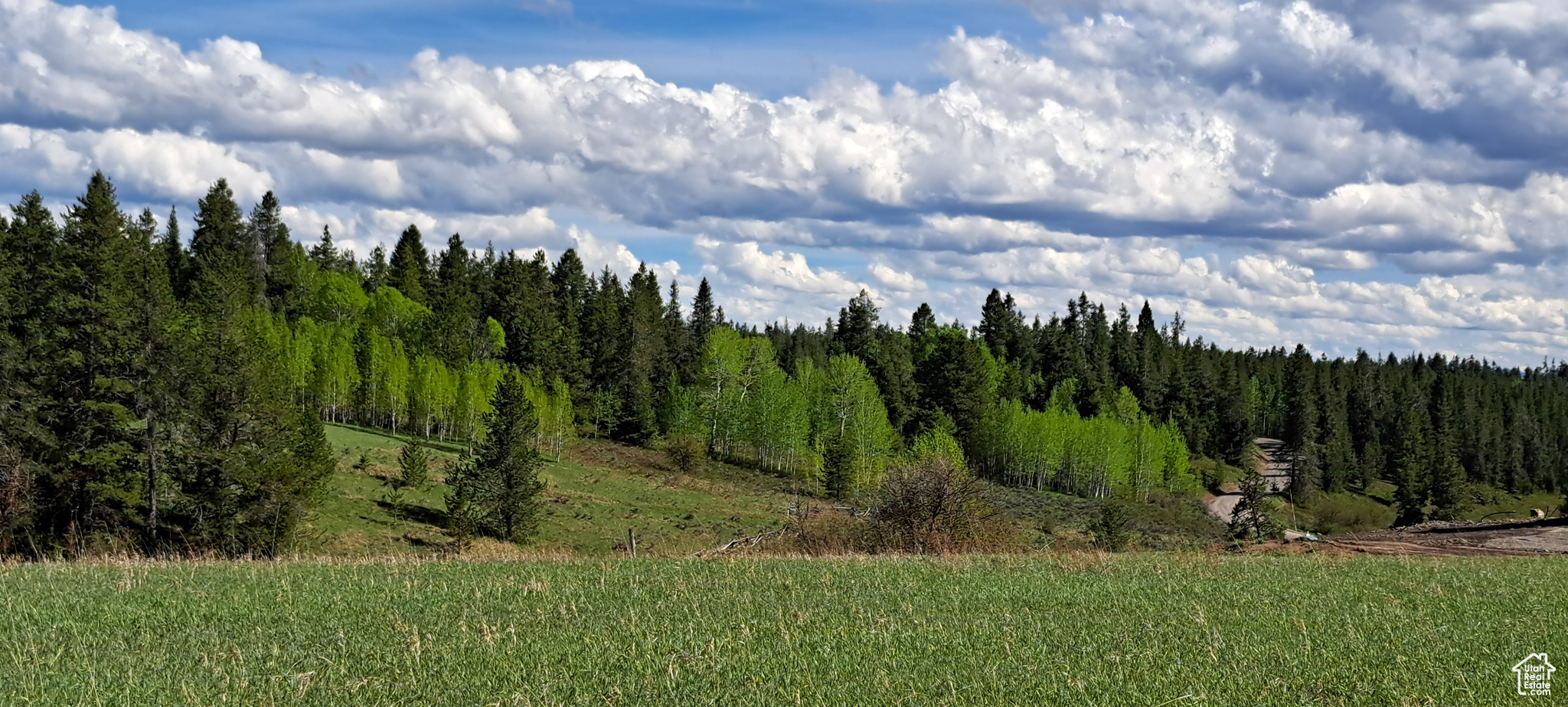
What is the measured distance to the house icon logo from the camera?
9734 millimetres

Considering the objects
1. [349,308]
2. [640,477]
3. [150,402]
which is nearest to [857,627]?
[150,402]

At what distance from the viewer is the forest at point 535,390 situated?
37.8 meters

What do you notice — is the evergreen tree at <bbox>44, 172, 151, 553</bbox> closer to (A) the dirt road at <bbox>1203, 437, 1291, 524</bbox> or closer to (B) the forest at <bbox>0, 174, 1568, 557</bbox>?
(B) the forest at <bbox>0, 174, 1568, 557</bbox>

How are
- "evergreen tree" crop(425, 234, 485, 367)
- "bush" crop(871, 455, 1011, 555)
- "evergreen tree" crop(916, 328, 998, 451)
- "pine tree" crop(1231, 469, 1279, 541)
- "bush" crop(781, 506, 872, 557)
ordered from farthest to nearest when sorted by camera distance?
"evergreen tree" crop(916, 328, 998, 451) < "evergreen tree" crop(425, 234, 485, 367) < "pine tree" crop(1231, 469, 1279, 541) < "bush" crop(871, 455, 1011, 555) < "bush" crop(781, 506, 872, 557)

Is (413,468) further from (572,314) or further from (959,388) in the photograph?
(959,388)

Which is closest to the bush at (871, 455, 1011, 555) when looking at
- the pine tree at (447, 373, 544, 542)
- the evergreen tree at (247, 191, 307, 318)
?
the pine tree at (447, 373, 544, 542)

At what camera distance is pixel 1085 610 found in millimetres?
14180

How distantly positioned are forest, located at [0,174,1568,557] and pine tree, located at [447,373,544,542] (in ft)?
2.95

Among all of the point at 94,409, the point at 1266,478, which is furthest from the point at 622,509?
the point at 1266,478

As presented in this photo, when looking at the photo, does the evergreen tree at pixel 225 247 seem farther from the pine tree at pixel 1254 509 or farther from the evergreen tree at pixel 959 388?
the pine tree at pixel 1254 509

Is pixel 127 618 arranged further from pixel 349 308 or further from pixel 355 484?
pixel 349 308

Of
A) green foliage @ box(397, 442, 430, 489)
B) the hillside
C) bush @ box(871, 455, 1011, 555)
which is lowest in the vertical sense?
the hillside

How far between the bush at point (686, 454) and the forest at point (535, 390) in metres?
0.65

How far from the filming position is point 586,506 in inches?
2357
